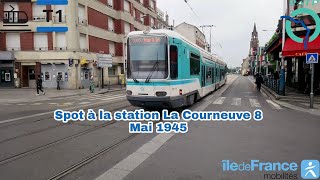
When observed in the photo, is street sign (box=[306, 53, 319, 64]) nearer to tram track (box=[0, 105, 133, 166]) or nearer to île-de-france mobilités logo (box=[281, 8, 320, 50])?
île-de-france mobilités logo (box=[281, 8, 320, 50])

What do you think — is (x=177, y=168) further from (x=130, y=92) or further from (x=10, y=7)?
(x=10, y=7)

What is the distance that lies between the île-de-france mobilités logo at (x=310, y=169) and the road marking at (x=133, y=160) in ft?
10.2

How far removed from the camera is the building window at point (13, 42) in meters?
31.1

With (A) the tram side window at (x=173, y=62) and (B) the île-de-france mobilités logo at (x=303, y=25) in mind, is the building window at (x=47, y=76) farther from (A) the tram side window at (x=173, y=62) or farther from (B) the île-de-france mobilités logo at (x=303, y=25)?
(B) the île-de-france mobilités logo at (x=303, y=25)

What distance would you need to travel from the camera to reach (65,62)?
30.7 m

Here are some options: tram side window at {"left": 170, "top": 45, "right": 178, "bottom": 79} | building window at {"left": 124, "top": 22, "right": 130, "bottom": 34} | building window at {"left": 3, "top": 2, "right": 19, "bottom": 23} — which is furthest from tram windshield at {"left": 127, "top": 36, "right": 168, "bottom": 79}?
building window at {"left": 124, "top": 22, "right": 130, "bottom": 34}

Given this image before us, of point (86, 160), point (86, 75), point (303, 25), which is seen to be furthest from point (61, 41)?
point (86, 160)

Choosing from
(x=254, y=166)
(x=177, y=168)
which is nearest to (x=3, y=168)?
(x=177, y=168)

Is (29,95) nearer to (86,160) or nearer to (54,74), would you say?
(54,74)

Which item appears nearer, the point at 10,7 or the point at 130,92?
the point at 130,92

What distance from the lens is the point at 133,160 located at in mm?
5891

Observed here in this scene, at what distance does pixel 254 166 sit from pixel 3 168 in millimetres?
4870

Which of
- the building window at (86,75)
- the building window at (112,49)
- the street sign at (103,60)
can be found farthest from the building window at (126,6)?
the street sign at (103,60)

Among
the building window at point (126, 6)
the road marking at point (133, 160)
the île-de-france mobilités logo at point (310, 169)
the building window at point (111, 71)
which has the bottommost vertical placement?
the île-de-france mobilités logo at point (310, 169)
